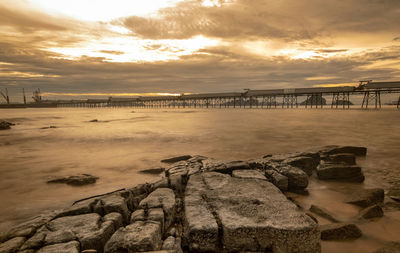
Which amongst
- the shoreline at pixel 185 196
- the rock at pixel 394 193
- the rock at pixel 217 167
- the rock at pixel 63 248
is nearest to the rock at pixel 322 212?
the shoreline at pixel 185 196

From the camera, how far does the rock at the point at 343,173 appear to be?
502cm

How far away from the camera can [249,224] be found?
2.46 meters

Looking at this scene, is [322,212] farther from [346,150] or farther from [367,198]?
[346,150]

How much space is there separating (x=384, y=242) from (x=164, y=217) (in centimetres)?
291

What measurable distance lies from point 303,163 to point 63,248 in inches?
208

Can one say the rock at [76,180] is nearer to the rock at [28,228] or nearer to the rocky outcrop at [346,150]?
the rock at [28,228]

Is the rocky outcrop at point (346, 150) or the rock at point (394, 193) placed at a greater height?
the rocky outcrop at point (346, 150)

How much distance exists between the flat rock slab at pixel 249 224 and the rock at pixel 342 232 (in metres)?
0.57

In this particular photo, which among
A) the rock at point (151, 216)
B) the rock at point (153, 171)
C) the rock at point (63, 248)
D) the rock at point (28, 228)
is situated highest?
the rock at point (151, 216)

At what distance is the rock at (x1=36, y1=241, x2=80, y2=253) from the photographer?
227 cm

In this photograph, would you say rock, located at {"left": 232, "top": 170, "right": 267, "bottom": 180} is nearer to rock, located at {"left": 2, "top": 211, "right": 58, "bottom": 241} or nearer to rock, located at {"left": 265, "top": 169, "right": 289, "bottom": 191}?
rock, located at {"left": 265, "top": 169, "right": 289, "bottom": 191}

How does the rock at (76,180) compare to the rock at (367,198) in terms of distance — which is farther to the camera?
the rock at (76,180)

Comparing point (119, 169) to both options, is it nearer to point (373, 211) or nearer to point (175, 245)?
point (175, 245)

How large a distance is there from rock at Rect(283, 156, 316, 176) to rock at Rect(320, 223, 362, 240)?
2542 millimetres
